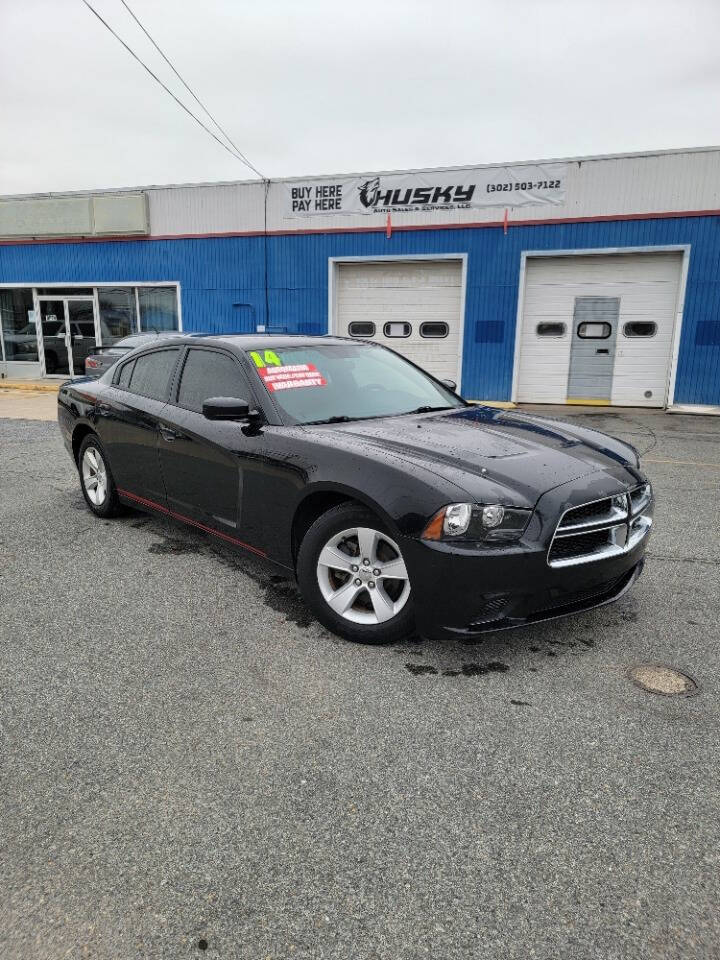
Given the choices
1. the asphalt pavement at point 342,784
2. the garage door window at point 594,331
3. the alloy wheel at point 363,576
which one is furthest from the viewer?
the garage door window at point 594,331

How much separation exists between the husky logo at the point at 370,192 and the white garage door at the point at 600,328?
379 centimetres

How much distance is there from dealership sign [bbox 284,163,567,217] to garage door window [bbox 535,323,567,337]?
8.19ft

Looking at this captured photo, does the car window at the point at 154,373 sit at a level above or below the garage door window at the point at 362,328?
below

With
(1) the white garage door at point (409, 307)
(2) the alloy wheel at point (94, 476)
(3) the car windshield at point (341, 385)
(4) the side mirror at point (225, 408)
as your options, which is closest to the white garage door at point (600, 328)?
(1) the white garage door at point (409, 307)

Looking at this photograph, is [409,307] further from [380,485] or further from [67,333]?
[380,485]

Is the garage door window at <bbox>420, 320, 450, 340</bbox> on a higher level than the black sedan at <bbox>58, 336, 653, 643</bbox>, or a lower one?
higher

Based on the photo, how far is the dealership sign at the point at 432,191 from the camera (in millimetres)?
14016

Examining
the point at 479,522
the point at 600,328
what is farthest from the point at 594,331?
the point at 479,522

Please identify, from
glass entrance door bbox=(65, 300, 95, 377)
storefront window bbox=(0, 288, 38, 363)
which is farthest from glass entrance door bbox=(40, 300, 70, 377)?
storefront window bbox=(0, 288, 38, 363)

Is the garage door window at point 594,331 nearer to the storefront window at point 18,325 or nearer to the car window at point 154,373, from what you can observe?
the car window at point 154,373

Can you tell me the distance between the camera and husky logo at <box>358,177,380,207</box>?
49.4ft

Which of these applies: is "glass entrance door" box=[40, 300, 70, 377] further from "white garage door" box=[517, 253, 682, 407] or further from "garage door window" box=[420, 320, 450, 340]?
"white garage door" box=[517, 253, 682, 407]

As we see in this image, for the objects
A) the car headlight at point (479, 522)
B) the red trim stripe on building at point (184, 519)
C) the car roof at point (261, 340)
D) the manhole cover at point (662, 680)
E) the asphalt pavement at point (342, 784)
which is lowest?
the asphalt pavement at point (342, 784)

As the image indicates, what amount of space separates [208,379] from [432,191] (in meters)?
12.1
